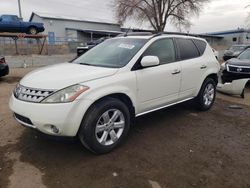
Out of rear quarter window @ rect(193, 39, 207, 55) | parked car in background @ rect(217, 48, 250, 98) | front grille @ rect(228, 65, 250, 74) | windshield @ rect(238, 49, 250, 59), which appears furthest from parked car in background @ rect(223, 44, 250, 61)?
rear quarter window @ rect(193, 39, 207, 55)

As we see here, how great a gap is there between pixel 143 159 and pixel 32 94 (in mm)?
1741

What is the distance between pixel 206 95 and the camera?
5.70m

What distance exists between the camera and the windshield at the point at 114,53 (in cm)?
402

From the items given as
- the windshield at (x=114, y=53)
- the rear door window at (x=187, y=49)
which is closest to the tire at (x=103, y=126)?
the windshield at (x=114, y=53)

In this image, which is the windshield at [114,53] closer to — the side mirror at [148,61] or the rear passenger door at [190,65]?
the side mirror at [148,61]

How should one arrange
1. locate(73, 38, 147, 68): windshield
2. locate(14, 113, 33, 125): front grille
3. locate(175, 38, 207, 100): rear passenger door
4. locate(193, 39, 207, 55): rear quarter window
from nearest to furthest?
locate(14, 113, 33, 125): front grille → locate(73, 38, 147, 68): windshield → locate(175, 38, 207, 100): rear passenger door → locate(193, 39, 207, 55): rear quarter window

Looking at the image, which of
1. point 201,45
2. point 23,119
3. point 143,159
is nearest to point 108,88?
point 143,159

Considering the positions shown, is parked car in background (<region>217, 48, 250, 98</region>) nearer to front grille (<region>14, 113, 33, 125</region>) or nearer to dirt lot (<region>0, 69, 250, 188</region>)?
dirt lot (<region>0, 69, 250, 188</region>)

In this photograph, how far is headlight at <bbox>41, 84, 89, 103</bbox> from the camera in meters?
3.14

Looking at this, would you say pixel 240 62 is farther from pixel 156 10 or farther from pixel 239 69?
pixel 156 10

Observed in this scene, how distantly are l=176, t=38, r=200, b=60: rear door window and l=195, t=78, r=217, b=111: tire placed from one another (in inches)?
28.5

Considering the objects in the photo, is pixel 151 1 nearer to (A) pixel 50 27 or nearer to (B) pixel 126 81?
(A) pixel 50 27

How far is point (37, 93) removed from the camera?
3.24m

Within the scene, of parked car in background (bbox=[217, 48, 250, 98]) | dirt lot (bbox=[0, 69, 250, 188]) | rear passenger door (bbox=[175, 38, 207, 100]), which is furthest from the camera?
parked car in background (bbox=[217, 48, 250, 98])
